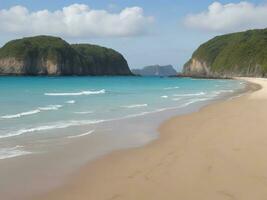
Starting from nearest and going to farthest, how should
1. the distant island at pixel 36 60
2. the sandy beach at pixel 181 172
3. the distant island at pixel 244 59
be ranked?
the sandy beach at pixel 181 172, the distant island at pixel 244 59, the distant island at pixel 36 60

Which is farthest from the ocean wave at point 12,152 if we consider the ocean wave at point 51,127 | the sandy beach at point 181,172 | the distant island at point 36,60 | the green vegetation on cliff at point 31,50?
the green vegetation on cliff at point 31,50

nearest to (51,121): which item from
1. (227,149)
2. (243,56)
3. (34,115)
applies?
(34,115)

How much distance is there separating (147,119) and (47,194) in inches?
483

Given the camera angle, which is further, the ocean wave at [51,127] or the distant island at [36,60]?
the distant island at [36,60]

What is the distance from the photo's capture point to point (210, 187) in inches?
279

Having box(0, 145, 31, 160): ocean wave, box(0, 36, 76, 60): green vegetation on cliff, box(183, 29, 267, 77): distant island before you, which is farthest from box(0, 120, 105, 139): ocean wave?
box(0, 36, 76, 60): green vegetation on cliff

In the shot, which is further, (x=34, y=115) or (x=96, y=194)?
(x=34, y=115)

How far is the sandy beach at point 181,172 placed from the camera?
22.3ft

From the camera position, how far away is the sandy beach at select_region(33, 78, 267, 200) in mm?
6805

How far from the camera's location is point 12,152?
1048 cm

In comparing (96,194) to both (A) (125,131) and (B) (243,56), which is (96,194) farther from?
(B) (243,56)

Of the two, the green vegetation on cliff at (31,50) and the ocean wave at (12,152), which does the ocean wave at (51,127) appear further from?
the green vegetation on cliff at (31,50)

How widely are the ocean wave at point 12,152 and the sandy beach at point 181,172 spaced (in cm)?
219

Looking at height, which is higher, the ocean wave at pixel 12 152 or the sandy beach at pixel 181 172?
the sandy beach at pixel 181 172
